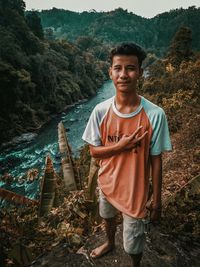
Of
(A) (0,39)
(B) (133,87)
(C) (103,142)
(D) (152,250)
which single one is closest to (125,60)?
(B) (133,87)

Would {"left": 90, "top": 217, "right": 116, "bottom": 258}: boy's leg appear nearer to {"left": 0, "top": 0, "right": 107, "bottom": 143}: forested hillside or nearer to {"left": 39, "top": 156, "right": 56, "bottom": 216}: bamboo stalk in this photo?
{"left": 39, "top": 156, "right": 56, "bottom": 216}: bamboo stalk

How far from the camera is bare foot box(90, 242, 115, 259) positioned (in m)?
3.30

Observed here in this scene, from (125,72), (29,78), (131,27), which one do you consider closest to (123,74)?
(125,72)

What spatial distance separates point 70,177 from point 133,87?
9.56ft

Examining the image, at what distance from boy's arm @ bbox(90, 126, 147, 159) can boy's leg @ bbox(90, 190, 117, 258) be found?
0.44m

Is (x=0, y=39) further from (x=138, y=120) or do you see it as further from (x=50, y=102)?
(x=138, y=120)

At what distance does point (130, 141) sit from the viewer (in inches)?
101

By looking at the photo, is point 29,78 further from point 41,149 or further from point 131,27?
point 131,27

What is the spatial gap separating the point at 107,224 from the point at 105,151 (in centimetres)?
84

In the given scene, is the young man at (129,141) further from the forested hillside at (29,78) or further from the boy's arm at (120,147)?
the forested hillside at (29,78)

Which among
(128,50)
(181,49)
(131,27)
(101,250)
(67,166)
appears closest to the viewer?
(128,50)

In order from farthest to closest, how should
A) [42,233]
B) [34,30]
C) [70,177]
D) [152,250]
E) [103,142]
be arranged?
[34,30] < [70,177] < [42,233] < [152,250] < [103,142]

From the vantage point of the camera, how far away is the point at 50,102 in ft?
145

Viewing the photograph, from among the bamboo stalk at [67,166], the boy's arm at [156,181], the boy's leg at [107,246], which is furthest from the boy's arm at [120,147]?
the bamboo stalk at [67,166]
